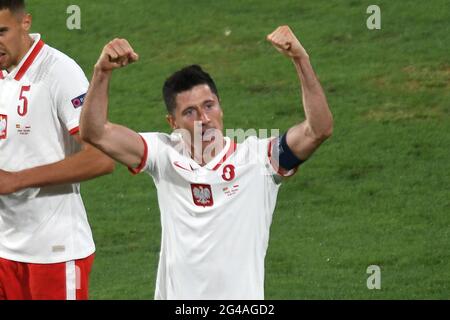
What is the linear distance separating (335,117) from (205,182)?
30.2ft

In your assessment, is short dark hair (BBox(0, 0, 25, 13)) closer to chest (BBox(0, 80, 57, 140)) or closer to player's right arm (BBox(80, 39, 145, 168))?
chest (BBox(0, 80, 57, 140))

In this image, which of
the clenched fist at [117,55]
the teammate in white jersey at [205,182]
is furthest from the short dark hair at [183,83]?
the clenched fist at [117,55]

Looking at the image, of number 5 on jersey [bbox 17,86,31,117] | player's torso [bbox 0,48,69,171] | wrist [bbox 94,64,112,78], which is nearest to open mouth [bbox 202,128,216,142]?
wrist [bbox 94,64,112,78]

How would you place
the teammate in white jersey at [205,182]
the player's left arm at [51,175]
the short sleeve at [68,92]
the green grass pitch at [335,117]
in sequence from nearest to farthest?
the teammate in white jersey at [205,182]
the player's left arm at [51,175]
the short sleeve at [68,92]
the green grass pitch at [335,117]

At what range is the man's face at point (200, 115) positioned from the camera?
22.6 feet

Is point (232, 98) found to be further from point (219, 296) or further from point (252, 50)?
point (219, 296)

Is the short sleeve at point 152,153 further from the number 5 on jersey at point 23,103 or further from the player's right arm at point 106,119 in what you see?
the number 5 on jersey at point 23,103

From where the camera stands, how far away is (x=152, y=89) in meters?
17.2

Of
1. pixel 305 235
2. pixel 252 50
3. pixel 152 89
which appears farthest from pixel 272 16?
pixel 305 235

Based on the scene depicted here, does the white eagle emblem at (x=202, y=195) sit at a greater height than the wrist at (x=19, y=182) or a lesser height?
lesser

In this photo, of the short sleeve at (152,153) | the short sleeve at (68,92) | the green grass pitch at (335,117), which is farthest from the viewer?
the green grass pitch at (335,117)

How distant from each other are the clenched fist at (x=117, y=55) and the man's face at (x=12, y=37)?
1.18 metres

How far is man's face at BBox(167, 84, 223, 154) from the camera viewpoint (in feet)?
22.6

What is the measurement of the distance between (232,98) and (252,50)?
4.15 ft
